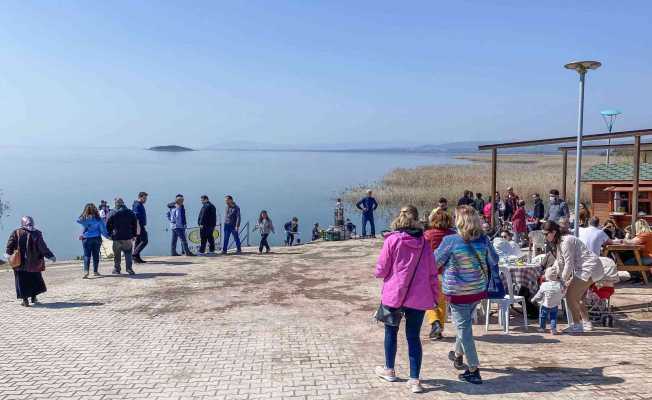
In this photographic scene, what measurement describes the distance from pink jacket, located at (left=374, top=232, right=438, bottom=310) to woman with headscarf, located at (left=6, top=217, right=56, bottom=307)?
5.73 metres

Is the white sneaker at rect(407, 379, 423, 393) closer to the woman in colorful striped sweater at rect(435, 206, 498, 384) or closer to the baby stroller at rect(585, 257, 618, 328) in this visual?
the woman in colorful striped sweater at rect(435, 206, 498, 384)

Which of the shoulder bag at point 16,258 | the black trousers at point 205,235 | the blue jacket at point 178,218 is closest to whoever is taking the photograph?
the shoulder bag at point 16,258

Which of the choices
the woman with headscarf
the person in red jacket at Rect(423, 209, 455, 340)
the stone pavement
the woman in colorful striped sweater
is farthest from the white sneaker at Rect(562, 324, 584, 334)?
the woman with headscarf

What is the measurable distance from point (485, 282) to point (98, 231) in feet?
25.8

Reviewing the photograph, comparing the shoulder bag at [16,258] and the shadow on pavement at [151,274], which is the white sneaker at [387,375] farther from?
the shadow on pavement at [151,274]

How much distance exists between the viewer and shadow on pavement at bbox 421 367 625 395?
4.82 meters

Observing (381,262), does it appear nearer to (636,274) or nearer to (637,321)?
(637,321)

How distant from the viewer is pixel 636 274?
905cm

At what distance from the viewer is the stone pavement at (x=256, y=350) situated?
491 cm

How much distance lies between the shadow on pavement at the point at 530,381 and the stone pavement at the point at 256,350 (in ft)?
0.06

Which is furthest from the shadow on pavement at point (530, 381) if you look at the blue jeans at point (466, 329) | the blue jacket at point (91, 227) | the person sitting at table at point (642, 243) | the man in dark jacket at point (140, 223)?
the man in dark jacket at point (140, 223)

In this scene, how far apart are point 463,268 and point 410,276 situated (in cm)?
51

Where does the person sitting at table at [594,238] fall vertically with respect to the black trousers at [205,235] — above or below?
above

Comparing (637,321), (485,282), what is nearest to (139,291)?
(485,282)
